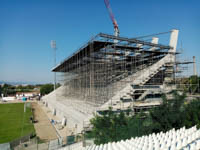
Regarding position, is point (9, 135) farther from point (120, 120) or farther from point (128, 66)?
point (128, 66)

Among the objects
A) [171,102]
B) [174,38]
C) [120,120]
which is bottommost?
[120,120]

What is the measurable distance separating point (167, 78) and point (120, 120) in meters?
11.8

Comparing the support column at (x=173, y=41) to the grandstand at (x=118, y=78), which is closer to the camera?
the grandstand at (x=118, y=78)

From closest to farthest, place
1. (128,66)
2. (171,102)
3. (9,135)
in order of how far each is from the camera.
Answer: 1. (171,102)
2. (9,135)
3. (128,66)

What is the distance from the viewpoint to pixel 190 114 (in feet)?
32.6

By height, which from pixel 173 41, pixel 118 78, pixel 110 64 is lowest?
pixel 118 78

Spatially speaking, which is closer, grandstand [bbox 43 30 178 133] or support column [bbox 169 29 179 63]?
grandstand [bbox 43 30 178 133]

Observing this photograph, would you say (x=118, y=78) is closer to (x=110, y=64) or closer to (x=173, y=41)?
(x=110, y=64)

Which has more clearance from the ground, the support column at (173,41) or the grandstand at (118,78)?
the support column at (173,41)

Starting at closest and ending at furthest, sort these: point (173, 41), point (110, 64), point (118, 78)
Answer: point (110, 64) → point (173, 41) → point (118, 78)

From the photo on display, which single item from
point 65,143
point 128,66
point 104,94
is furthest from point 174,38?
point 65,143

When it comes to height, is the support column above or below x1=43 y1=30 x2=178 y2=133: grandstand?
above

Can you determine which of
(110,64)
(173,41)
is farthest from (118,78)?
(173,41)

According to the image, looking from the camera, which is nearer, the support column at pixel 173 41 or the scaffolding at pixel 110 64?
the scaffolding at pixel 110 64
